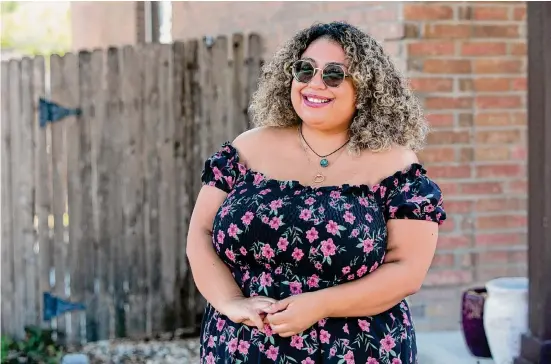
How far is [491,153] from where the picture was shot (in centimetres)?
470

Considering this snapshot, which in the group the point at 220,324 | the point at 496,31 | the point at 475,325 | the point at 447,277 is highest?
the point at 496,31

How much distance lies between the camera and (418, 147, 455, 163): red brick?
14.8 feet

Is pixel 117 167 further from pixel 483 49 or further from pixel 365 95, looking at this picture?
pixel 365 95

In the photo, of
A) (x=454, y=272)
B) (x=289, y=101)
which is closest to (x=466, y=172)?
(x=454, y=272)

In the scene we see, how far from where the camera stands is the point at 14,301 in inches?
223

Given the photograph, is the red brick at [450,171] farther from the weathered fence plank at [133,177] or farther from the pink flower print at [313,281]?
the pink flower print at [313,281]

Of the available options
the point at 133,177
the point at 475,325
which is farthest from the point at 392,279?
the point at 133,177

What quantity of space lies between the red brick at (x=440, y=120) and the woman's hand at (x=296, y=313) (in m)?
2.46

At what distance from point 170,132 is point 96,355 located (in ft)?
5.41

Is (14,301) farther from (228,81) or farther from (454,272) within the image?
(454,272)

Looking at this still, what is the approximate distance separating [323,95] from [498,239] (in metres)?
2.68

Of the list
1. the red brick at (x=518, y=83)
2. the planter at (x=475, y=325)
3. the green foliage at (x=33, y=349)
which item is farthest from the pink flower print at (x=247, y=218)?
the green foliage at (x=33, y=349)

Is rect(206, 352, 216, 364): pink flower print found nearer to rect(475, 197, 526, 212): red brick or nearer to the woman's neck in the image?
the woman's neck

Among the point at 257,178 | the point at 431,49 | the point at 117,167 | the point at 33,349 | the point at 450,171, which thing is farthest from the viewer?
the point at 117,167
